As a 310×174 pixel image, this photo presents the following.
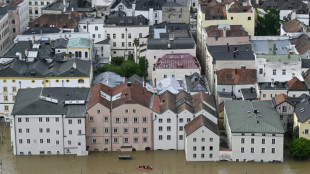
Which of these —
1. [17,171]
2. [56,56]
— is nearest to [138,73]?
[56,56]

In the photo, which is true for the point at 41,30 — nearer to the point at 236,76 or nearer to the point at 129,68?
the point at 129,68

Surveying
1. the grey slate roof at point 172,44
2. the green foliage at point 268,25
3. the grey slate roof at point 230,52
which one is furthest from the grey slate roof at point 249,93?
the green foliage at point 268,25

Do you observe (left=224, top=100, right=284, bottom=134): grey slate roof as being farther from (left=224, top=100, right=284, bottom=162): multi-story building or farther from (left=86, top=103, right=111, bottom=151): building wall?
(left=86, top=103, right=111, bottom=151): building wall

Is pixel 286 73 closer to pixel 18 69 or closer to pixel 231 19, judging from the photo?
pixel 231 19

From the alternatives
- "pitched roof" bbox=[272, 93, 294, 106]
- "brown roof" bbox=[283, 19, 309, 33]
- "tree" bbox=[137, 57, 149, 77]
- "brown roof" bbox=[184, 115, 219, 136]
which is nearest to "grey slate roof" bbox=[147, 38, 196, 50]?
"tree" bbox=[137, 57, 149, 77]

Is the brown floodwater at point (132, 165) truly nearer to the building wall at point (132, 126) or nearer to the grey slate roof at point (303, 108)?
the building wall at point (132, 126)

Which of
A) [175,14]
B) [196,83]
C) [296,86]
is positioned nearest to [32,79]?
[196,83]

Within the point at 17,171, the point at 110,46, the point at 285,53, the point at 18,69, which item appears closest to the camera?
the point at 17,171
